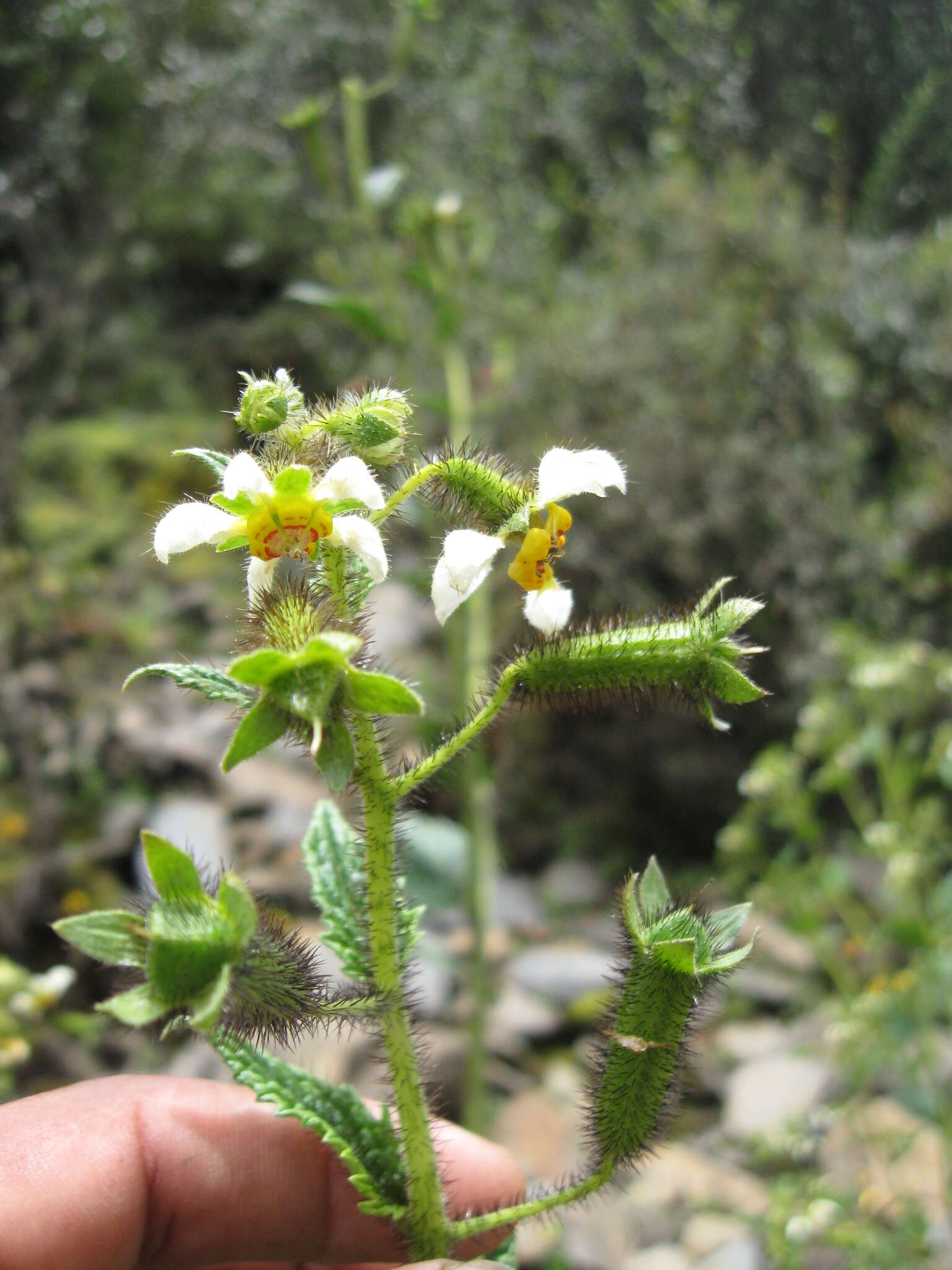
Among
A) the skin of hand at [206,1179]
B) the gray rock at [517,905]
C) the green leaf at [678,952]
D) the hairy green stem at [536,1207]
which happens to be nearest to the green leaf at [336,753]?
the green leaf at [678,952]

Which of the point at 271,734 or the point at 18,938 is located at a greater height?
the point at 271,734

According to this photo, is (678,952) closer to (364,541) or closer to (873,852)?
(364,541)

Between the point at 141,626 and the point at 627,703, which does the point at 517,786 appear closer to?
the point at 141,626

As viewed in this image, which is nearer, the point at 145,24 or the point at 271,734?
the point at 271,734

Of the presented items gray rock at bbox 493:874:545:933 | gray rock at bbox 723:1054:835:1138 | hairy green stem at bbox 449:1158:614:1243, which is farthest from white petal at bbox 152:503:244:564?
gray rock at bbox 493:874:545:933

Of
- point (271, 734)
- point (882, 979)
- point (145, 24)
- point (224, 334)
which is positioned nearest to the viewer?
point (271, 734)

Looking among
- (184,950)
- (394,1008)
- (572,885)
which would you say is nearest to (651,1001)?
(394,1008)

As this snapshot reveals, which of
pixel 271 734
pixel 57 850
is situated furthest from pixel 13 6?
pixel 271 734

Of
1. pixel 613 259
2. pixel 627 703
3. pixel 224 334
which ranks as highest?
pixel 627 703
